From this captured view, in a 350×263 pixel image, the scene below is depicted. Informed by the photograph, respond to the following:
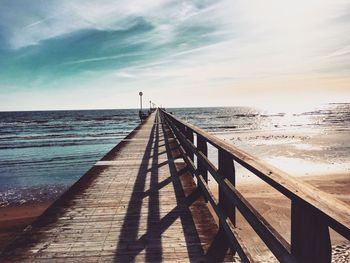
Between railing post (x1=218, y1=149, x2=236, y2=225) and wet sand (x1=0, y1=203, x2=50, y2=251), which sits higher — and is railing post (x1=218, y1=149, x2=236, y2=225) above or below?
above

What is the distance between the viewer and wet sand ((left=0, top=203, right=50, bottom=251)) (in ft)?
25.3

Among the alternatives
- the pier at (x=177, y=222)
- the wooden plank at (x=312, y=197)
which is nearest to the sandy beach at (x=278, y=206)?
the pier at (x=177, y=222)

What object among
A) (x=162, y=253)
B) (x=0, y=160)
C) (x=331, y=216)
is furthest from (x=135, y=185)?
(x=0, y=160)

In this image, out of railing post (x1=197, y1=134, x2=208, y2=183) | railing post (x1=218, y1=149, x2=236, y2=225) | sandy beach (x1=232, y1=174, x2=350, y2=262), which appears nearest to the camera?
railing post (x1=218, y1=149, x2=236, y2=225)

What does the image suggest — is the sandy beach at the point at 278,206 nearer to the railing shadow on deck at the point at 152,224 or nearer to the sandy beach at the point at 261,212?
the sandy beach at the point at 261,212

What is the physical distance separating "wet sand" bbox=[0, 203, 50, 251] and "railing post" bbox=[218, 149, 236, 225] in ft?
19.6

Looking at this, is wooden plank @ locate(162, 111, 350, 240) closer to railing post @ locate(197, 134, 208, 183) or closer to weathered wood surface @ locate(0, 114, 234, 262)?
weathered wood surface @ locate(0, 114, 234, 262)

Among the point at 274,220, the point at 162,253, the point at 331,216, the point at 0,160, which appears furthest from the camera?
the point at 0,160

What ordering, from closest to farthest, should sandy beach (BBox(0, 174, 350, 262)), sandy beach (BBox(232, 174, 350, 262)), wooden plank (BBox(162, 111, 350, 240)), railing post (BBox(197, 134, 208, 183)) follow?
wooden plank (BBox(162, 111, 350, 240)), railing post (BBox(197, 134, 208, 183)), sandy beach (BBox(232, 174, 350, 262)), sandy beach (BBox(0, 174, 350, 262))

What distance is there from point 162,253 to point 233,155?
1.24 metres

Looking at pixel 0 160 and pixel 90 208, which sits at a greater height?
pixel 90 208

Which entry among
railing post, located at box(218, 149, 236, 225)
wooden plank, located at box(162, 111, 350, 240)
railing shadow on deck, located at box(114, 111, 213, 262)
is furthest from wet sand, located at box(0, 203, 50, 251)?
wooden plank, located at box(162, 111, 350, 240)

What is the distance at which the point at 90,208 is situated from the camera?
15.0 ft

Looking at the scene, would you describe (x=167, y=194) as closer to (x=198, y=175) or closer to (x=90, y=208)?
(x=198, y=175)
